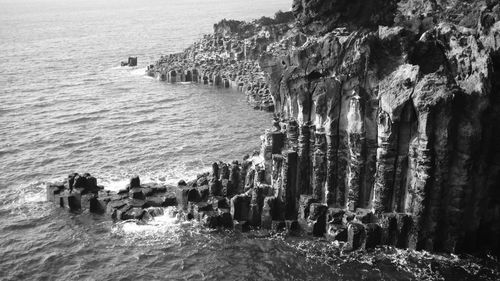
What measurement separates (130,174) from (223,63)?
62140mm

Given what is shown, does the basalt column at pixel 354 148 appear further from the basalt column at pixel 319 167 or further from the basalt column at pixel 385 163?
the basalt column at pixel 319 167

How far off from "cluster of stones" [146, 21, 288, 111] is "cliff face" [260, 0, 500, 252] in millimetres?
49983

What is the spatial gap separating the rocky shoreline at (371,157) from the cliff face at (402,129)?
95 millimetres

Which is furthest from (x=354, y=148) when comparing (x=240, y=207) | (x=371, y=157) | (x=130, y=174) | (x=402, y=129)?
(x=130, y=174)

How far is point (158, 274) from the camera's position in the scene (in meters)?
45.1

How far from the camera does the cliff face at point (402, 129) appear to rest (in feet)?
142

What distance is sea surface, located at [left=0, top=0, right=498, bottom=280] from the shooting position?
44844 millimetres

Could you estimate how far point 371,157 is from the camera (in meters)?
47.6

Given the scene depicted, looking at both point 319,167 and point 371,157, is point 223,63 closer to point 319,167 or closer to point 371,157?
point 319,167

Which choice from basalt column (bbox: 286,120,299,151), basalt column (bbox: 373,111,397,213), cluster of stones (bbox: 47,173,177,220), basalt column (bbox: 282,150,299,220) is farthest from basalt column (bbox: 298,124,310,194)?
cluster of stones (bbox: 47,173,177,220)

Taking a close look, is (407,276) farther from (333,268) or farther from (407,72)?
(407,72)

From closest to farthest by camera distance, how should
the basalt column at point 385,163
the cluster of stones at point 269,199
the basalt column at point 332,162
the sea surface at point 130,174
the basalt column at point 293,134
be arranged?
the sea surface at point 130,174 → the basalt column at point 385,163 → the cluster of stones at point 269,199 → the basalt column at point 332,162 → the basalt column at point 293,134

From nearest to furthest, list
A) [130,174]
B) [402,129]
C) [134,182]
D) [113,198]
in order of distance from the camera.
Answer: [402,129]
[113,198]
[134,182]
[130,174]

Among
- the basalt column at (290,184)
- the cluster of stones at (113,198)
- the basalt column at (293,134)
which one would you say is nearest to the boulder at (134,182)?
the cluster of stones at (113,198)
